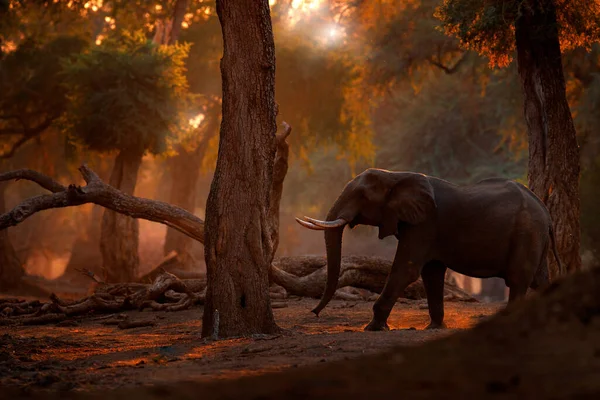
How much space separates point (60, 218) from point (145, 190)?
668 centimetres

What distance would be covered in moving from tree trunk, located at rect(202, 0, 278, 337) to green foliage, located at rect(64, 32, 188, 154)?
12983mm

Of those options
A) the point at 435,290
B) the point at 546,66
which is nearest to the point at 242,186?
the point at 435,290

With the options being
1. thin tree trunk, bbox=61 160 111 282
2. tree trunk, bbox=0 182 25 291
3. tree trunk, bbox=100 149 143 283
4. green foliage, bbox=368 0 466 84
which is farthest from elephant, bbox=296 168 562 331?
thin tree trunk, bbox=61 160 111 282

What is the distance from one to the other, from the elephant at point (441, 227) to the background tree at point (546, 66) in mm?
3593

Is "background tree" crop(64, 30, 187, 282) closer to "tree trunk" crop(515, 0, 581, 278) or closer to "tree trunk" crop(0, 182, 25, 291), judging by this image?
"tree trunk" crop(0, 182, 25, 291)

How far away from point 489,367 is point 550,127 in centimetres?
1221

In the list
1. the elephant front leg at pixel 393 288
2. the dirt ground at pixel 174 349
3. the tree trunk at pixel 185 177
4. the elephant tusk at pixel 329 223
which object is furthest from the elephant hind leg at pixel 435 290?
the tree trunk at pixel 185 177

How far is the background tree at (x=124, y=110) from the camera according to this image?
22719 mm

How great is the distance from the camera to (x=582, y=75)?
1009 inches

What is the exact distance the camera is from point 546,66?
15234 mm

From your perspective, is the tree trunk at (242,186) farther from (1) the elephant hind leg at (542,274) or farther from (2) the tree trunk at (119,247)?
(2) the tree trunk at (119,247)

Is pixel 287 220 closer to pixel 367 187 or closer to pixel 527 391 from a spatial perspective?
pixel 367 187

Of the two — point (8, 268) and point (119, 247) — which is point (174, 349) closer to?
point (119, 247)

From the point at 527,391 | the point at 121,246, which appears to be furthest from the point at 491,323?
the point at 121,246
